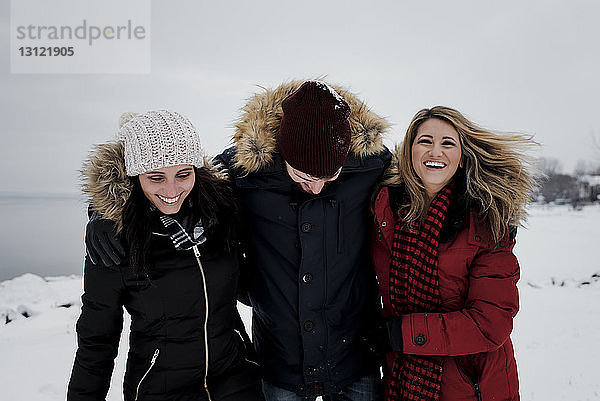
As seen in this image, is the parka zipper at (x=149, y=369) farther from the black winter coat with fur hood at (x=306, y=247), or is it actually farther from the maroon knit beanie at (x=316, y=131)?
the maroon knit beanie at (x=316, y=131)

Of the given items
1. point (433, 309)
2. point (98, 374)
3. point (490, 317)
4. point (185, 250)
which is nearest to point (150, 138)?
point (185, 250)

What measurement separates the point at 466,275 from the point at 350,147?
2.16 feet

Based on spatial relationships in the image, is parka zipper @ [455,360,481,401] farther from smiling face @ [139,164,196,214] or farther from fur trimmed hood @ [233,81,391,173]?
smiling face @ [139,164,196,214]

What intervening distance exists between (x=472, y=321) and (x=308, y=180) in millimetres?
781

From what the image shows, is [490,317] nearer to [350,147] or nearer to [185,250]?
[350,147]

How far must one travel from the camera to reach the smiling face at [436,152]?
1878 mm

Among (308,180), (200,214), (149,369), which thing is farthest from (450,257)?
(149,369)

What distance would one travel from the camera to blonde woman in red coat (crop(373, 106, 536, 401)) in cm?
→ 174

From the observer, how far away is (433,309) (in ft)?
6.01

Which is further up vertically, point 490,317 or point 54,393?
point 490,317

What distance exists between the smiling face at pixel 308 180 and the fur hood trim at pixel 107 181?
0.59 meters

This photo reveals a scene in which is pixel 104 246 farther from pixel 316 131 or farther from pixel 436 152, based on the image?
pixel 436 152

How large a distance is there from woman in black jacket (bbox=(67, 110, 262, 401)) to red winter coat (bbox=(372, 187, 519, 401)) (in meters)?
0.74

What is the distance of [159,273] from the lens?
1.71 metres
